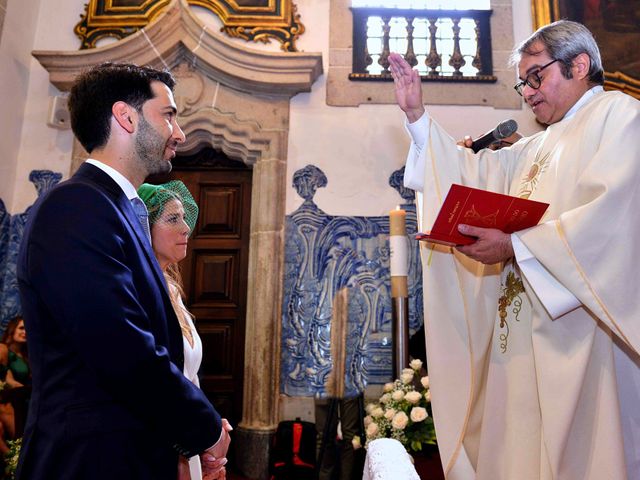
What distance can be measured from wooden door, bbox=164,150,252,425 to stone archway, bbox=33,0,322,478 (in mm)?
229

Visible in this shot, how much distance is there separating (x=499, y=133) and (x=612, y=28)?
13.6 feet

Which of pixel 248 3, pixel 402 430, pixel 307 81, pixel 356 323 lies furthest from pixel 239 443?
pixel 248 3

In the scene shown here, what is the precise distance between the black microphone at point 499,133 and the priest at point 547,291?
9 centimetres

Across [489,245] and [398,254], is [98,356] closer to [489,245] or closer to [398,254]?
[489,245]

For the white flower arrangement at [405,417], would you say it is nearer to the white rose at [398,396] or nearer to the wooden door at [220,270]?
the white rose at [398,396]

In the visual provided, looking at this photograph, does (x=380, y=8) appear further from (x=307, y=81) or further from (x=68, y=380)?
(x=68, y=380)

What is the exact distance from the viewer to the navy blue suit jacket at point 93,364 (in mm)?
1227

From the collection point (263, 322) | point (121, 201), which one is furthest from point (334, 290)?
point (121, 201)

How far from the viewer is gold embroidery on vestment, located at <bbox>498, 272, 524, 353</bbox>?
7.40 ft

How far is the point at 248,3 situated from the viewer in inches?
227

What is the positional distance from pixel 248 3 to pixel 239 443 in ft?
14.1

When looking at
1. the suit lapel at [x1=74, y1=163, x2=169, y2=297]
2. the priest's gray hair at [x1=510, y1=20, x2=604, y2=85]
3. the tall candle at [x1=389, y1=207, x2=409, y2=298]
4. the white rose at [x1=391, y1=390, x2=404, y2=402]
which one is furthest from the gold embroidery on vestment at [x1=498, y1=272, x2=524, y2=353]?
the tall candle at [x1=389, y1=207, x2=409, y2=298]

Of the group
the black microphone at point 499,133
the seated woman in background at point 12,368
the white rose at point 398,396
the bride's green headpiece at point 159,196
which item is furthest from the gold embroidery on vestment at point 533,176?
the seated woman in background at point 12,368

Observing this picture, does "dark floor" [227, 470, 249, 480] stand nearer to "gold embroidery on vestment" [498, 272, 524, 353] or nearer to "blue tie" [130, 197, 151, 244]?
"gold embroidery on vestment" [498, 272, 524, 353]
